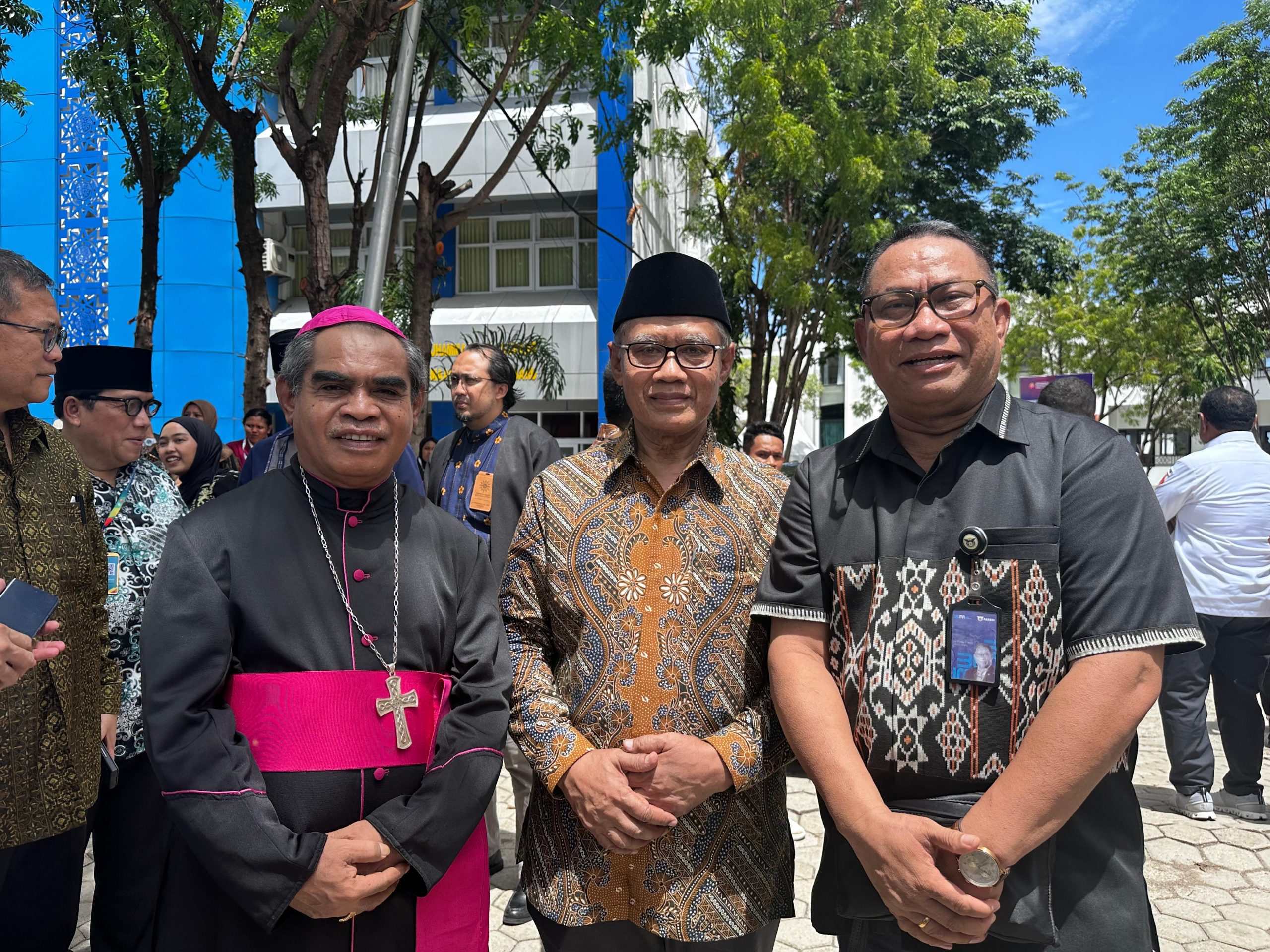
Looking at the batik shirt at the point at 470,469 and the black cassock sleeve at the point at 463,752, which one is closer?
the black cassock sleeve at the point at 463,752

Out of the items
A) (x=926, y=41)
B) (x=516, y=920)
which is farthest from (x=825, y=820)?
(x=926, y=41)

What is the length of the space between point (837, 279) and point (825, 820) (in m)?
15.5

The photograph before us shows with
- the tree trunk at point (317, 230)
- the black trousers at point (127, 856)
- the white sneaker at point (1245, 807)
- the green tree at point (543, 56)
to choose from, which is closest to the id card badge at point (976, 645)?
the black trousers at point (127, 856)

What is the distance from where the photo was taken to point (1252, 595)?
192 inches

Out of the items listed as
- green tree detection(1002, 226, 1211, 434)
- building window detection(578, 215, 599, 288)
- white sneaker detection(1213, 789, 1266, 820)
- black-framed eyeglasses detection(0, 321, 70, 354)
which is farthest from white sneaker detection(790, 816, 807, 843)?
green tree detection(1002, 226, 1211, 434)

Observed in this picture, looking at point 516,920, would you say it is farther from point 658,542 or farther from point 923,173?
point 923,173

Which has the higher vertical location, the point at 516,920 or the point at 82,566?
the point at 82,566

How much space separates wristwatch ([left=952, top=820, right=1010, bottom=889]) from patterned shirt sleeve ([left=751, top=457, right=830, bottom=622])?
53 centimetres

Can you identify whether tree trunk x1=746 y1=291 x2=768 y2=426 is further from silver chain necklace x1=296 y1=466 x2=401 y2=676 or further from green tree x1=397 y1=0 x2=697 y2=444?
silver chain necklace x1=296 y1=466 x2=401 y2=676

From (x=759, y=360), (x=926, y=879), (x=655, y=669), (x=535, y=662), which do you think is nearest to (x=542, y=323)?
(x=759, y=360)

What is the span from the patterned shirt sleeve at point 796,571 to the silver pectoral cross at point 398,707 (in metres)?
0.78

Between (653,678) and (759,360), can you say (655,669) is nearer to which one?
(653,678)

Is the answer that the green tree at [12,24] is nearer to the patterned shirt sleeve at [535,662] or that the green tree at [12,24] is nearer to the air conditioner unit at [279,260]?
the air conditioner unit at [279,260]

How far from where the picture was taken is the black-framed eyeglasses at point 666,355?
88.4 inches
